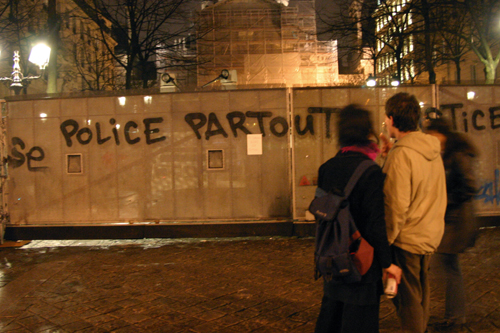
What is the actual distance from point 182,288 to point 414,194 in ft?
10.5

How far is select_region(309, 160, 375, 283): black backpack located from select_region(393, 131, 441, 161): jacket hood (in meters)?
0.38

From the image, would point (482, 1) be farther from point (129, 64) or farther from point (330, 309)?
point (330, 309)

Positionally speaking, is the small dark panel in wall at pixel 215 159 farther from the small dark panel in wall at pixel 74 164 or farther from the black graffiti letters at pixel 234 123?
the small dark panel in wall at pixel 74 164

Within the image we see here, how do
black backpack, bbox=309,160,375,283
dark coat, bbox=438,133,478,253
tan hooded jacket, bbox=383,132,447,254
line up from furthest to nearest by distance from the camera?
dark coat, bbox=438,133,478,253
tan hooded jacket, bbox=383,132,447,254
black backpack, bbox=309,160,375,283

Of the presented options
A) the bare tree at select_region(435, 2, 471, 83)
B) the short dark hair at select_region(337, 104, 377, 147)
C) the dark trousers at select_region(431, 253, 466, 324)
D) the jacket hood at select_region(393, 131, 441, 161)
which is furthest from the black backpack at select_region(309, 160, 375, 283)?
the bare tree at select_region(435, 2, 471, 83)

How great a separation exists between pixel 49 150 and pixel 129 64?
842 centimetres

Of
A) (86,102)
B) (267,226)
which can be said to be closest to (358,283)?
→ (267,226)

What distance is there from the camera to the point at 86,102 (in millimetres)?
7309

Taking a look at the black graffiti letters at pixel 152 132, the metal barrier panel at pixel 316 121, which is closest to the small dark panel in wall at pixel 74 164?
the black graffiti letters at pixel 152 132

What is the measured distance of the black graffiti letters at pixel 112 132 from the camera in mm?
7180

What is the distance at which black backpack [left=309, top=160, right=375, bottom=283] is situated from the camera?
7.14 feet

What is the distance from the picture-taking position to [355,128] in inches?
95.0

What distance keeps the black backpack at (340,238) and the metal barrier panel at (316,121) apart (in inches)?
190

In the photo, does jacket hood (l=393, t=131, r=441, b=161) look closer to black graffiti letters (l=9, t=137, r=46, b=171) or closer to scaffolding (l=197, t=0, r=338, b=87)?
black graffiti letters (l=9, t=137, r=46, b=171)
